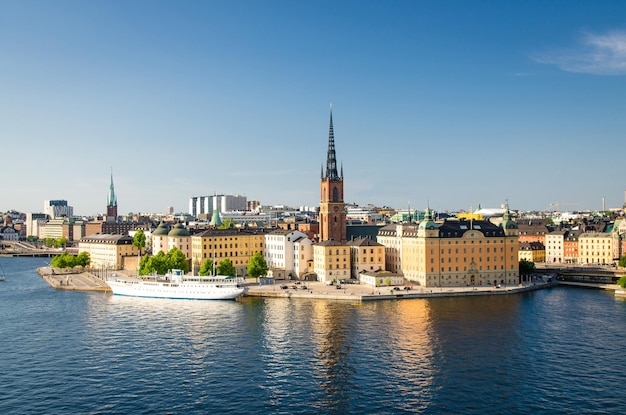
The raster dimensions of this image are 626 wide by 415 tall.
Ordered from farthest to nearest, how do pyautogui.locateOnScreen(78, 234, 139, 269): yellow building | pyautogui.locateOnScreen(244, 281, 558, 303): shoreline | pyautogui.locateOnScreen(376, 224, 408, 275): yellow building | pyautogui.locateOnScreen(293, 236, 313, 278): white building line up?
pyautogui.locateOnScreen(78, 234, 139, 269): yellow building, pyautogui.locateOnScreen(293, 236, 313, 278): white building, pyautogui.locateOnScreen(376, 224, 408, 275): yellow building, pyautogui.locateOnScreen(244, 281, 558, 303): shoreline

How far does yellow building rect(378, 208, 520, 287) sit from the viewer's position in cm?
8150

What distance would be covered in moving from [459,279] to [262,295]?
25.3 meters

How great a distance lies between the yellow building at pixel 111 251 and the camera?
11438 centimetres

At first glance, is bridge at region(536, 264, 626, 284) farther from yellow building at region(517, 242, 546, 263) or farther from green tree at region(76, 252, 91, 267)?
green tree at region(76, 252, 91, 267)

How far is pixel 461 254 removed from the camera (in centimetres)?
8244

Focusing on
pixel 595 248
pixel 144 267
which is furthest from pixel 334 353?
pixel 595 248

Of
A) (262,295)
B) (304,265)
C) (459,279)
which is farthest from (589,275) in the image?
(262,295)

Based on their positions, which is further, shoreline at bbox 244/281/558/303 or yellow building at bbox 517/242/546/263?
yellow building at bbox 517/242/546/263

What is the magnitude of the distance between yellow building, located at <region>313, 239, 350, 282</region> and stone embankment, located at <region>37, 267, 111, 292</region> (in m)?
28.6

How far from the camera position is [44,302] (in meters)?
72.7

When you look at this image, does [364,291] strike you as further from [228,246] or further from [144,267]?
[144,267]

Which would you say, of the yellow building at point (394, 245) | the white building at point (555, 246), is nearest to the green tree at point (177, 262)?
the yellow building at point (394, 245)

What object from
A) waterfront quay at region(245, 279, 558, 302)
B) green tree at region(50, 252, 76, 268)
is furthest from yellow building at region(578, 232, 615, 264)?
green tree at region(50, 252, 76, 268)

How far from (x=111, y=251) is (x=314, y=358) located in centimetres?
8032
